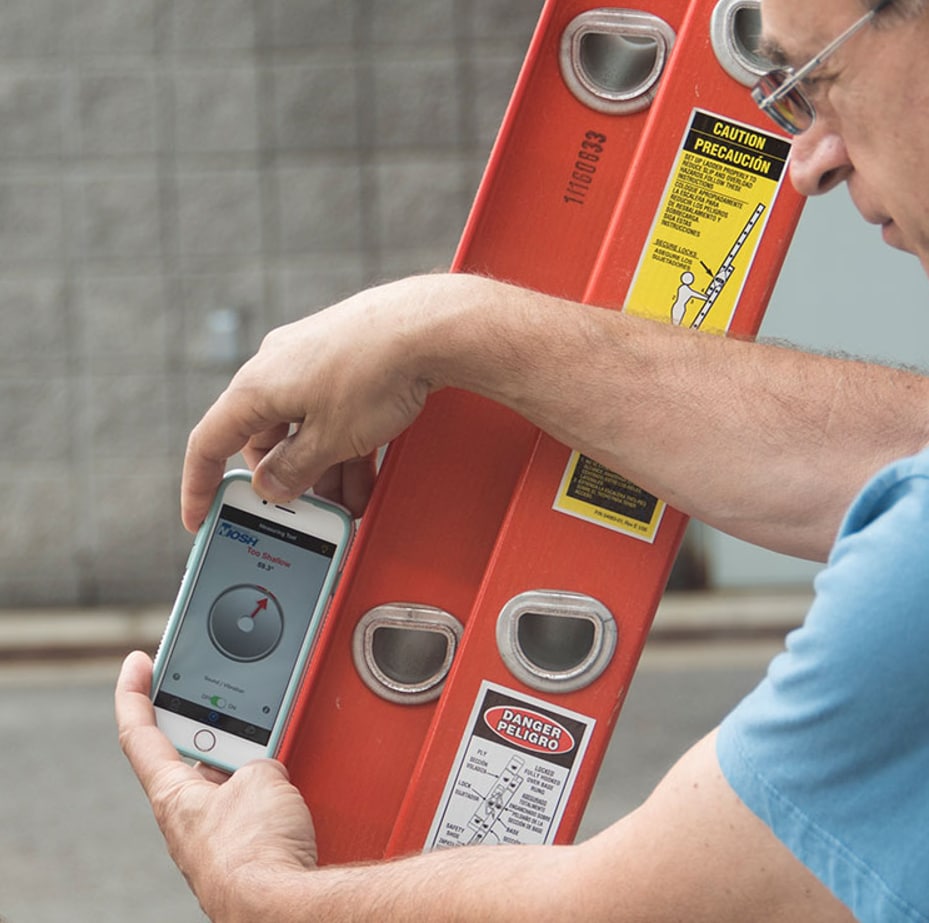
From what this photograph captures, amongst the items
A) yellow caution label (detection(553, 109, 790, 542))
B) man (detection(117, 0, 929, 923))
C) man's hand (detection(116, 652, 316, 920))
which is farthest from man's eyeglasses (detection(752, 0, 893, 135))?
man's hand (detection(116, 652, 316, 920))

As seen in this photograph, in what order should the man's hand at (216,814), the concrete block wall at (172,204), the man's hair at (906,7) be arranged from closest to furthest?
the man's hair at (906,7) < the man's hand at (216,814) < the concrete block wall at (172,204)

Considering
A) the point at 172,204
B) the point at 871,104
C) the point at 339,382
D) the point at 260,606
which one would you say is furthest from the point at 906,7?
the point at 172,204

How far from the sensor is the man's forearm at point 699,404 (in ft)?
4.59

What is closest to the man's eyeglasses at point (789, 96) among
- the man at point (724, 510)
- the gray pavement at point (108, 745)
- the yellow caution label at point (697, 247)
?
the man at point (724, 510)

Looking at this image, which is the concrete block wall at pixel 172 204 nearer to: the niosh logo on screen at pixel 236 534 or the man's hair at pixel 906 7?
the niosh logo on screen at pixel 236 534

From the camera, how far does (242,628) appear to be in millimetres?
1531

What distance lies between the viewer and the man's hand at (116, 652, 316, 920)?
4.30 ft

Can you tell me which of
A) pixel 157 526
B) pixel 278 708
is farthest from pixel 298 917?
pixel 157 526

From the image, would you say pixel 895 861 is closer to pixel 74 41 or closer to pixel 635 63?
pixel 635 63

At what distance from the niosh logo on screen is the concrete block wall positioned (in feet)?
12.6

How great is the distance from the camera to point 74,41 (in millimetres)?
5301

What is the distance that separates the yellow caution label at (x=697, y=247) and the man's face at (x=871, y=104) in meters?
0.26

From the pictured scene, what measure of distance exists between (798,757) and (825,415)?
1.77 feet

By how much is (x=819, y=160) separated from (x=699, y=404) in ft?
0.86
